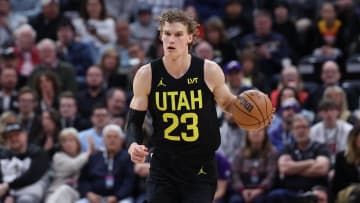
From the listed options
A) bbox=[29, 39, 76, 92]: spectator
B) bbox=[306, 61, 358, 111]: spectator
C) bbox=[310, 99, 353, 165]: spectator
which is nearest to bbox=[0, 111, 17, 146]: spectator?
bbox=[29, 39, 76, 92]: spectator

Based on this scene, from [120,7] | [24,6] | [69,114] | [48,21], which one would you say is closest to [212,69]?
[69,114]

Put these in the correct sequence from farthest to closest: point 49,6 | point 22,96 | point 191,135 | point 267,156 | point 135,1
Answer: point 135,1, point 49,6, point 22,96, point 267,156, point 191,135

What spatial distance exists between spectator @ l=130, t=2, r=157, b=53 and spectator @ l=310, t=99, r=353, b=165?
4.41 meters

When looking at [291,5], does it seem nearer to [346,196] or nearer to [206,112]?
[346,196]

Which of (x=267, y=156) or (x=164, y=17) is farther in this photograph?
(x=267, y=156)

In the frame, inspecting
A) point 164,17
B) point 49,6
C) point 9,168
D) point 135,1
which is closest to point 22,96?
point 9,168

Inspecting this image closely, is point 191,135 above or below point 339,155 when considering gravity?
above

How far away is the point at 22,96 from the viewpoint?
39.6 ft

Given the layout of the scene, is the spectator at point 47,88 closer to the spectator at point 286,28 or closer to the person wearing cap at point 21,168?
the person wearing cap at point 21,168

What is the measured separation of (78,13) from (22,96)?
12.4 feet

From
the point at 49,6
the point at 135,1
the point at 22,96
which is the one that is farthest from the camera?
the point at 135,1

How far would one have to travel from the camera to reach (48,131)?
11.8 meters

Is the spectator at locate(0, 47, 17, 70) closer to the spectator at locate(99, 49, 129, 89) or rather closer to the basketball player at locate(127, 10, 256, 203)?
the spectator at locate(99, 49, 129, 89)

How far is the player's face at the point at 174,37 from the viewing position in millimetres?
6668
